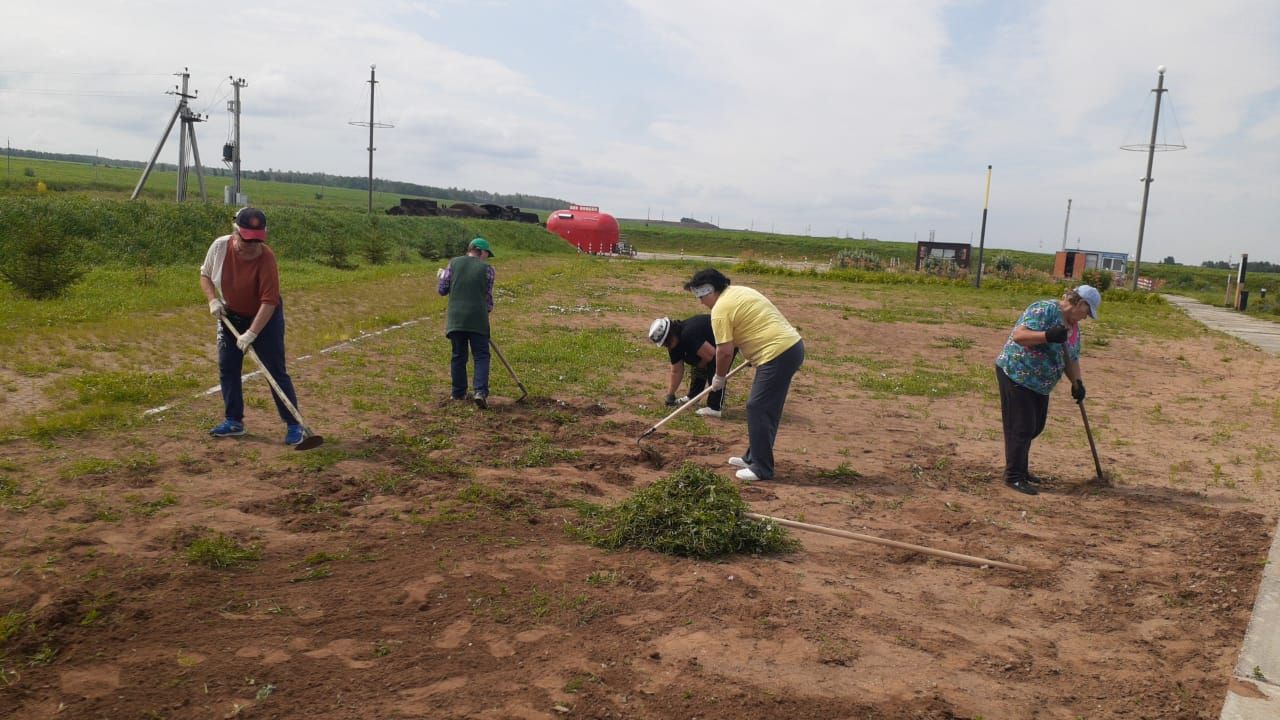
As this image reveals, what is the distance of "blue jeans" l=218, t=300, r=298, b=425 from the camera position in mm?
7215

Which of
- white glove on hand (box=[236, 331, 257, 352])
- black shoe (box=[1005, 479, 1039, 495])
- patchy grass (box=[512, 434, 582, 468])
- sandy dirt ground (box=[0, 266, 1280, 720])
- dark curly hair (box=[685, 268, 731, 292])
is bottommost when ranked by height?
sandy dirt ground (box=[0, 266, 1280, 720])

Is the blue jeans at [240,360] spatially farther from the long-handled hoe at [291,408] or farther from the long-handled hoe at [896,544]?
the long-handled hoe at [896,544]

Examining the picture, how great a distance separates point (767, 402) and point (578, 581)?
2.68 meters

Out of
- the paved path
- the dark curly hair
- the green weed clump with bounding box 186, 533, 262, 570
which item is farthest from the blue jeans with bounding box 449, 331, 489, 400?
the paved path

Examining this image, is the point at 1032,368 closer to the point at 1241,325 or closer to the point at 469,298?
the point at 469,298

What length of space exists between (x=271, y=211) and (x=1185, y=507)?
3084cm

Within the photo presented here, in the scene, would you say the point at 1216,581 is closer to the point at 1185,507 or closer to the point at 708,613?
the point at 1185,507

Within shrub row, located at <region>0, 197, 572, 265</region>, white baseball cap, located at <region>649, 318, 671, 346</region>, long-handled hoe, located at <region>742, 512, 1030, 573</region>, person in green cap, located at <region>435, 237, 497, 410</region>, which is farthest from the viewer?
shrub row, located at <region>0, 197, 572, 265</region>

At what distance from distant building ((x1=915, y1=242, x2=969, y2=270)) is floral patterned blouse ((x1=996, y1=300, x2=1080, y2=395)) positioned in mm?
36939

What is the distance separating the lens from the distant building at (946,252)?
43.8 metres

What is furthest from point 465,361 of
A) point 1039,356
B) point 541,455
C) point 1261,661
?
point 1261,661

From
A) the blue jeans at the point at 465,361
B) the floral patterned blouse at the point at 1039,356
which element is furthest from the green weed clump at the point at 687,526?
the blue jeans at the point at 465,361

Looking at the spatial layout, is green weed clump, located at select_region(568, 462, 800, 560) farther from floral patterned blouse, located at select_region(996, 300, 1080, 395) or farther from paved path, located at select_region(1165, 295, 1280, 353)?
paved path, located at select_region(1165, 295, 1280, 353)

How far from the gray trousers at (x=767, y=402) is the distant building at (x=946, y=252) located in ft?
124
